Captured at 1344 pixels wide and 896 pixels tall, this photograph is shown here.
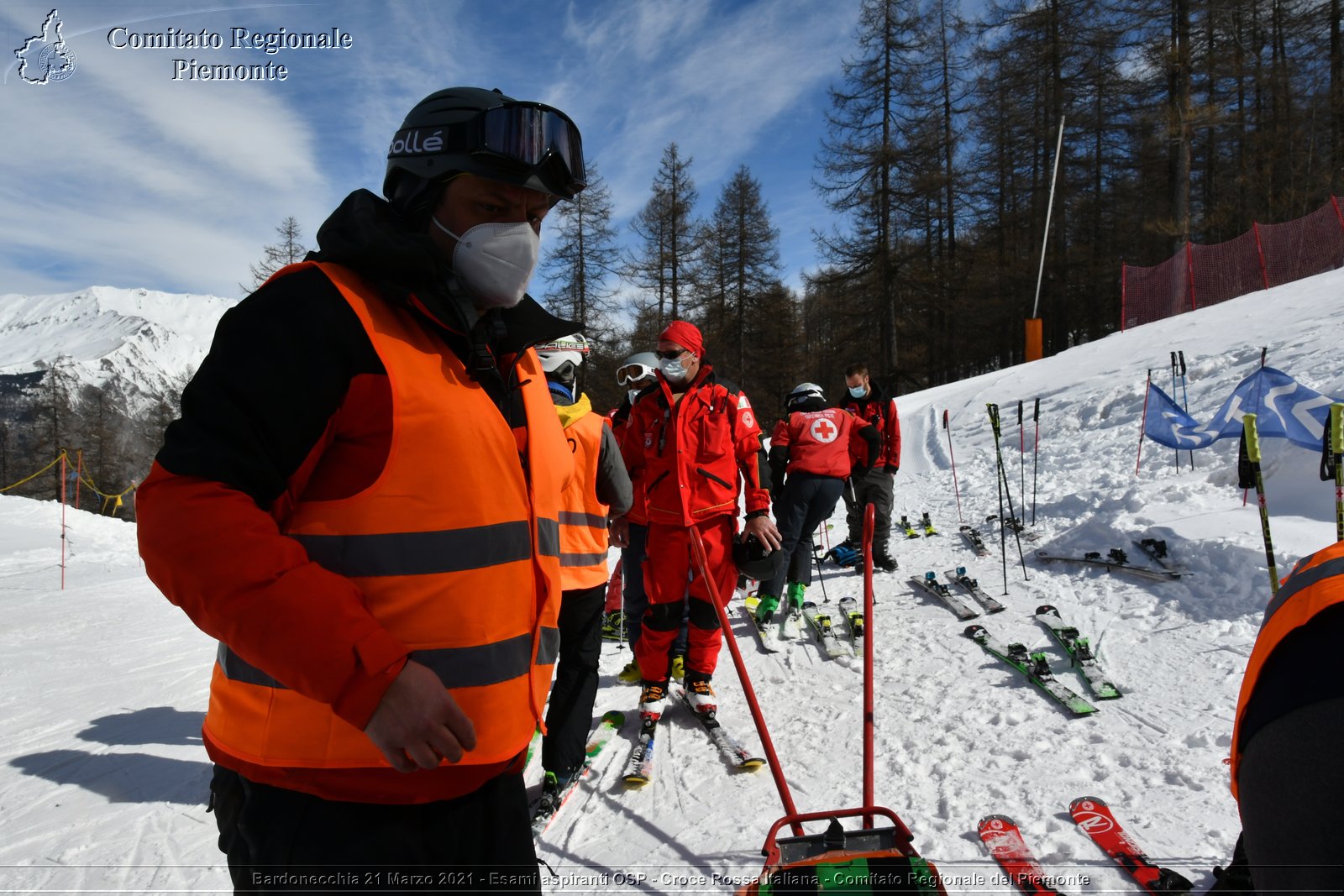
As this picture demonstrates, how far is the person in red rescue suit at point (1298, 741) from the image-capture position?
103cm

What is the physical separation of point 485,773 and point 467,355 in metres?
0.85

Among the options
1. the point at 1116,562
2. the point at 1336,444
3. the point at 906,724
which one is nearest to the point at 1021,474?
the point at 1116,562

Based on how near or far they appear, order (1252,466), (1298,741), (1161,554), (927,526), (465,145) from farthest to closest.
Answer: (927,526)
(1161,554)
(1252,466)
(465,145)
(1298,741)

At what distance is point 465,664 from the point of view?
1254 mm

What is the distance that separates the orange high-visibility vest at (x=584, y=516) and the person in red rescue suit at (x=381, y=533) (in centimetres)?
171

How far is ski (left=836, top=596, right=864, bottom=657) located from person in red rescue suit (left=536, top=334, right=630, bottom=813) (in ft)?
8.13

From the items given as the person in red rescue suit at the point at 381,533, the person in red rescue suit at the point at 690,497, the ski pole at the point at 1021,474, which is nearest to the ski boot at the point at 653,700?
the person in red rescue suit at the point at 690,497

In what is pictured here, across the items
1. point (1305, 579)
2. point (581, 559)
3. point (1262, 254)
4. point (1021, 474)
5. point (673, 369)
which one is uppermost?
point (1262, 254)

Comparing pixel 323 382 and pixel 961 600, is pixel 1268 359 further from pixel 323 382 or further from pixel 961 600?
pixel 323 382

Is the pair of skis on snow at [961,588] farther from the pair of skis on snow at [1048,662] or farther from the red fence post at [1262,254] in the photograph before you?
the red fence post at [1262,254]

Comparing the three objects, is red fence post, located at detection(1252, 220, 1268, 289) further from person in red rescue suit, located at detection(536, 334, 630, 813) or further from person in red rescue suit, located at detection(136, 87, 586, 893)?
person in red rescue suit, located at detection(136, 87, 586, 893)

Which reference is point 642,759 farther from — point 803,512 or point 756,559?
point 803,512

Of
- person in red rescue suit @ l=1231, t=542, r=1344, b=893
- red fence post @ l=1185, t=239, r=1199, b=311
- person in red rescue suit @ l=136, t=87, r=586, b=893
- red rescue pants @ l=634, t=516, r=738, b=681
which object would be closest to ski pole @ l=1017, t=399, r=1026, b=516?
red rescue pants @ l=634, t=516, r=738, b=681

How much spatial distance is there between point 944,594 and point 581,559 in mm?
4001
